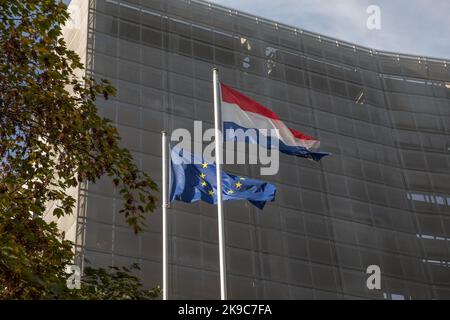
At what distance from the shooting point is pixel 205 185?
69.3 feet

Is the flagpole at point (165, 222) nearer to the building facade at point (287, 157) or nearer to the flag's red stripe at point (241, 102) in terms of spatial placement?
the flag's red stripe at point (241, 102)

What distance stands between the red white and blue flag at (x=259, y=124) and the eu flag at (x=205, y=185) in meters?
1.30

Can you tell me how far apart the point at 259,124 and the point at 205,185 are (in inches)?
96.5

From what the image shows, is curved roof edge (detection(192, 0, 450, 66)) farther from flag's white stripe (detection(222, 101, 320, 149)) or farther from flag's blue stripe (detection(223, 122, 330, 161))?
flag's blue stripe (detection(223, 122, 330, 161))

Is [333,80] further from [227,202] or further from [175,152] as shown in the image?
[175,152]

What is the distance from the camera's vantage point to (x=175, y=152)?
2198 centimetres

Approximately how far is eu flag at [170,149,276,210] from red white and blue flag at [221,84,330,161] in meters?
1.30

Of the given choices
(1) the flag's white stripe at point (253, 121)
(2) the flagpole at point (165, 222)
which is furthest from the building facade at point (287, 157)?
(1) the flag's white stripe at point (253, 121)

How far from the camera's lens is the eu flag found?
67.0ft

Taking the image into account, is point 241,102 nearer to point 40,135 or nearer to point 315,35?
point 40,135

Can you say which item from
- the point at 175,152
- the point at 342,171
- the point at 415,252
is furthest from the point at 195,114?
the point at 175,152

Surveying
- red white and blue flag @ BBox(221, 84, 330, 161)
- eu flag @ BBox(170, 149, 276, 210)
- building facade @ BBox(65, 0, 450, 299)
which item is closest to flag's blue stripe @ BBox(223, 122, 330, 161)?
red white and blue flag @ BBox(221, 84, 330, 161)
